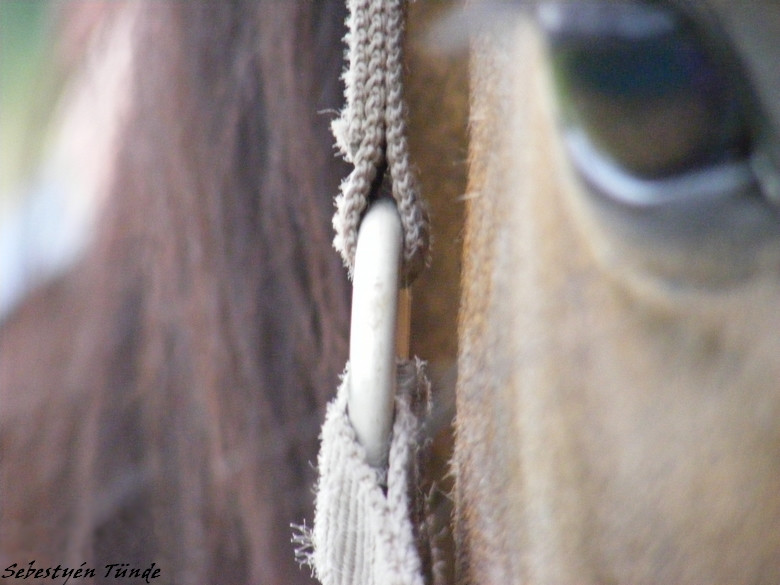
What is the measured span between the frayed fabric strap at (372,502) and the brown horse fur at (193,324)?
0.18 meters

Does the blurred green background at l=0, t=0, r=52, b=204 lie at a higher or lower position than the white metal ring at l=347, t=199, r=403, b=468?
higher

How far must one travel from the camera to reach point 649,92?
213 millimetres

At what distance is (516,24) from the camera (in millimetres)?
246

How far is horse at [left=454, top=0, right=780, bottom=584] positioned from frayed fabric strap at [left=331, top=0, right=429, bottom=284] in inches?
1.7

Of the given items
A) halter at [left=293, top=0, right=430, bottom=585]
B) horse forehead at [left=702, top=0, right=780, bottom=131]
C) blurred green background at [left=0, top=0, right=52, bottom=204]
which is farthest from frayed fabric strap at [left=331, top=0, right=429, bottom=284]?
blurred green background at [left=0, top=0, right=52, bottom=204]

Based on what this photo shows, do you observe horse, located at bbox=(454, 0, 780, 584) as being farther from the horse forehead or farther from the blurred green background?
the blurred green background

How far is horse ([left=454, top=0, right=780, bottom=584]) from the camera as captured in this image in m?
0.20

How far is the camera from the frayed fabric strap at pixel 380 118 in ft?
0.92

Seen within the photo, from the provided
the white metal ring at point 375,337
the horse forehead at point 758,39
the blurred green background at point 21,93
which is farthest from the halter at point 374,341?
the blurred green background at point 21,93

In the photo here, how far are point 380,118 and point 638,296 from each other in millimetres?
132

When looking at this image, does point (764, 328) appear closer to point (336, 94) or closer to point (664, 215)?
point (664, 215)

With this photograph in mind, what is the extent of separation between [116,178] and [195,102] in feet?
0.30

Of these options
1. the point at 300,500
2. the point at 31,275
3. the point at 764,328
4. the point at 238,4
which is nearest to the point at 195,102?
the point at 238,4

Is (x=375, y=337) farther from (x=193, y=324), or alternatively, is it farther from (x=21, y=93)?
(x=21, y=93)
